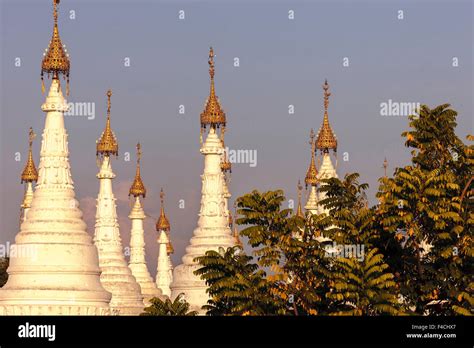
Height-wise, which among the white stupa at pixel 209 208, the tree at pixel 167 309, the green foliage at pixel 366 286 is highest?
the white stupa at pixel 209 208

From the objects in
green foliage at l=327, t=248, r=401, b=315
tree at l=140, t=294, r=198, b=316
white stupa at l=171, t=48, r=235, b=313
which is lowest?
tree at l=140, t=294, r=198, b=316

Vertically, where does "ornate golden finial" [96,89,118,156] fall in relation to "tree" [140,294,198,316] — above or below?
above

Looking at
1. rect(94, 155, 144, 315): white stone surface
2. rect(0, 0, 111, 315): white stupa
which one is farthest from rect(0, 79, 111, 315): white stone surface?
rect(94, 155, 144, 315): white stone surface

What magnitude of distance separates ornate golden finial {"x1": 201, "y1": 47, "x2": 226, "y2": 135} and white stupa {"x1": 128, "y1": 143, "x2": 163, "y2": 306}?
21707 millimetres

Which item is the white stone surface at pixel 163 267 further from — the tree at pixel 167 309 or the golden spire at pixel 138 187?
the tree at pixel 167 309

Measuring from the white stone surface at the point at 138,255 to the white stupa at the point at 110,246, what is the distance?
1466cm

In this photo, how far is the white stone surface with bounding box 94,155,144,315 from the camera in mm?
114481

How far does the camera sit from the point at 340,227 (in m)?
77.8

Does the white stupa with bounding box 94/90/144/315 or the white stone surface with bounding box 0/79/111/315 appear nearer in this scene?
the white stone surface with bounding box 0/79/111/315

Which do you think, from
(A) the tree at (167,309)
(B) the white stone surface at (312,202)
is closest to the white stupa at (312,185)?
(B) the white stone surface at (312,202)

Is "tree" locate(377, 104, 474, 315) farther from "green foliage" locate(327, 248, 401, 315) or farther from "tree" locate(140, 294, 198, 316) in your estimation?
"tree" locate(140, 294, 198, 316)

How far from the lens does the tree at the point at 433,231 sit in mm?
72375
